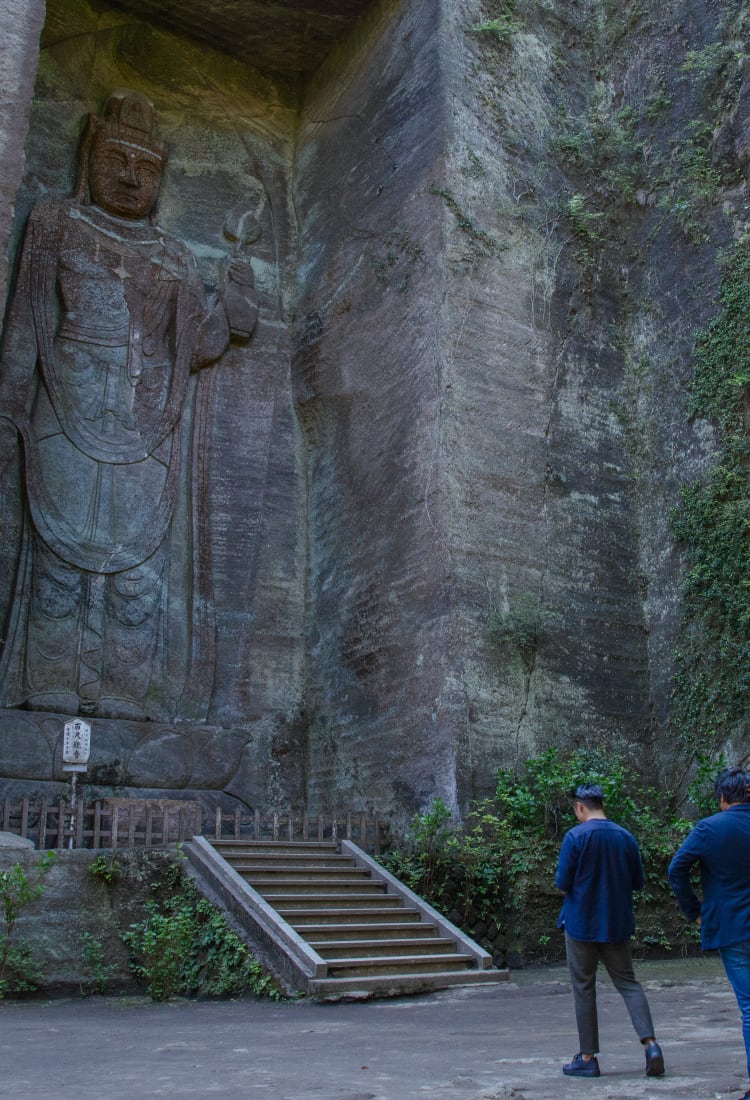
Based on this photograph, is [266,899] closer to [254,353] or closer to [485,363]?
[485,363]

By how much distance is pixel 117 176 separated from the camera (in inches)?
451

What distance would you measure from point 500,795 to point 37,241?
21.9 ft

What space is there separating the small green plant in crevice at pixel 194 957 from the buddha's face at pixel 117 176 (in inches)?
281

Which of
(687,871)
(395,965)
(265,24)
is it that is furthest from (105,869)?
(265,24)

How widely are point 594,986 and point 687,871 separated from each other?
1.96 feet

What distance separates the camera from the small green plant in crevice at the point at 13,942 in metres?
6.65

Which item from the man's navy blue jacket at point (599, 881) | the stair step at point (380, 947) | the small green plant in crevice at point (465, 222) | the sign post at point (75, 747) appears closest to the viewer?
the man's navy blue jacket at point (599, 881)

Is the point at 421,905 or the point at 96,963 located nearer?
the point at 96,963

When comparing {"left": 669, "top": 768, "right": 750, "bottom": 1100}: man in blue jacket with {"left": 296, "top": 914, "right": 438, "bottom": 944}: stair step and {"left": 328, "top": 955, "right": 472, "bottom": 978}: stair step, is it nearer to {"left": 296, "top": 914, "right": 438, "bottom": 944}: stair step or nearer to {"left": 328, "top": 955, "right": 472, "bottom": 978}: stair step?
{"left": 328, "top": 955, "right": 472, "bottom": 978}: stair step

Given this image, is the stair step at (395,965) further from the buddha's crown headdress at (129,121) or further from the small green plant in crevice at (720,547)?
the buddha's crown headdress at (129,121)

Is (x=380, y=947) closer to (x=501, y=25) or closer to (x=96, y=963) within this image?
(x=96, y=963)

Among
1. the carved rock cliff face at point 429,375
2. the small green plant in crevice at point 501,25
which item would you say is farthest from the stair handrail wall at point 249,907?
the small green plant in crevice at point 501,25

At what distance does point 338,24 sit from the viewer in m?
12.0

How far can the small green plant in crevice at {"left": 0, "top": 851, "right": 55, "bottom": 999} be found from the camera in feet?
21.8
